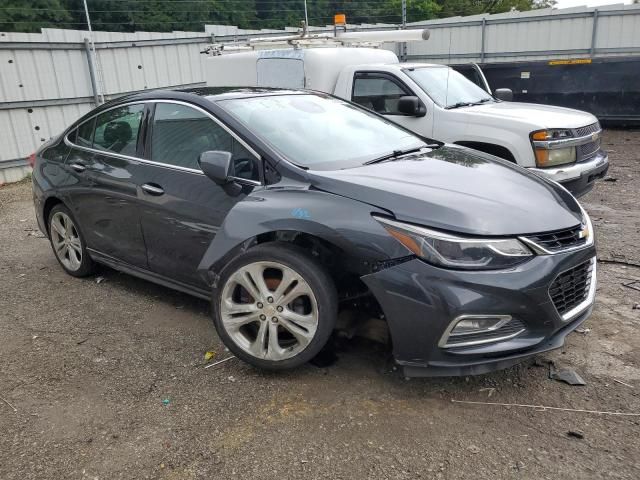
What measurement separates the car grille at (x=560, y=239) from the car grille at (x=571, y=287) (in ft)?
0.41

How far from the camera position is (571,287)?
291cm

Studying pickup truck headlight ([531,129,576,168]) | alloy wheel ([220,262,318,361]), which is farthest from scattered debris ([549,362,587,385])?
pickup truck headlight ([531,129,576,168])

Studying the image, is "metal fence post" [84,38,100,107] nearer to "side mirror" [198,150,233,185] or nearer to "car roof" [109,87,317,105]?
"car roof" [109,87,317,105]

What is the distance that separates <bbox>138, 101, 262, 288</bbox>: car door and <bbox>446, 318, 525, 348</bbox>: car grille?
1.46 meters

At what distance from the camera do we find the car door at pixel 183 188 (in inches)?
137

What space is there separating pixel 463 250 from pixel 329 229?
26.8 inches

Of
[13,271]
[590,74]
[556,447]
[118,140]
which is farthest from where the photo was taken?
[590,74]

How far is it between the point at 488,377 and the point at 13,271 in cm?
441

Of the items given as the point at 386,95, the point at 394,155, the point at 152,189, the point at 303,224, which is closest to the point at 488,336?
the point at 303,224

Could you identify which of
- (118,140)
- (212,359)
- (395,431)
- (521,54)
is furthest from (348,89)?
(521,54)

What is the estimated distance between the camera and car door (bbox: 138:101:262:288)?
11.4ft

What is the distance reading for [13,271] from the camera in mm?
5262

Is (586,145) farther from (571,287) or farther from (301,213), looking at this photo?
(301,213)

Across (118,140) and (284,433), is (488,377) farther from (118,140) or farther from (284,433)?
(118,140)
